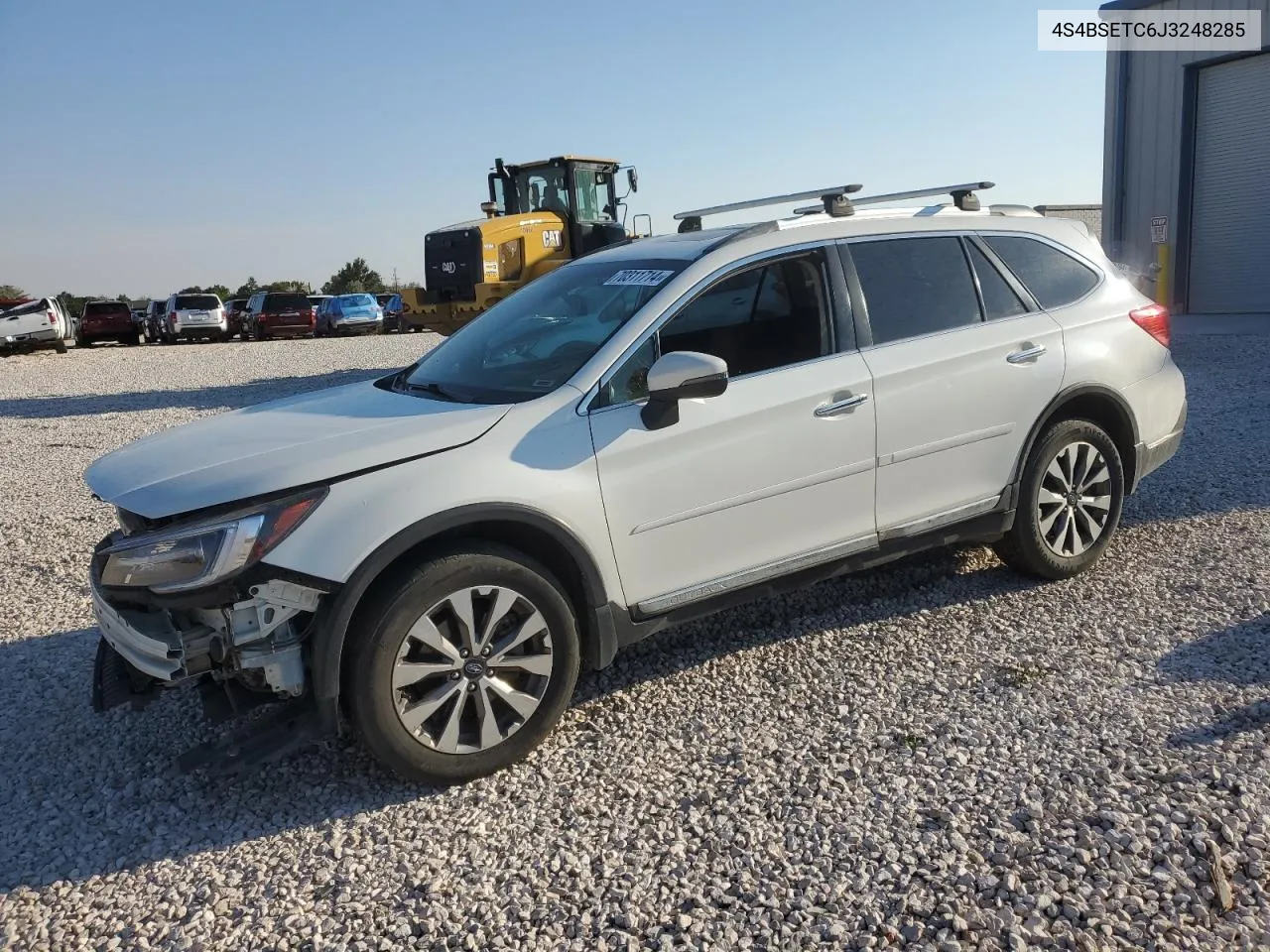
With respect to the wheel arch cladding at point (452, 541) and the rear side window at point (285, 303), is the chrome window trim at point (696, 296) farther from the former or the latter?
the rear side window at point (285, 303)

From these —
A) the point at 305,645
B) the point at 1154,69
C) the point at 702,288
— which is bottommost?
the point at 305,645

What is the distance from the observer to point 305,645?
10.4 feet

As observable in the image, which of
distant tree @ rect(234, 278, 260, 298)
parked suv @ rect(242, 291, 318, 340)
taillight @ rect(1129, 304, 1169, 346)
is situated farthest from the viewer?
distant tree @ rect(234, 278, 260, 298)

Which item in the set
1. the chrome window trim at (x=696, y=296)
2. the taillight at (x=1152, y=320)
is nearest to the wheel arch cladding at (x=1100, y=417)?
the taillight at (x=1152, y=320)

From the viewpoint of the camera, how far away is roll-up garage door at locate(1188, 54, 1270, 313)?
17969 mm

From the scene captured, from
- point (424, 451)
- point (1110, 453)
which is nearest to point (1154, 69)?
point (1110, 453)

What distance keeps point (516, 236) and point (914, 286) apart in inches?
464

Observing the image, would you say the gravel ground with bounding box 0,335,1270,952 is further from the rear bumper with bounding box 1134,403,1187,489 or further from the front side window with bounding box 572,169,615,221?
the front side window with bounding box 572,169,615,221

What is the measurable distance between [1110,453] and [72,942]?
4.58 metres

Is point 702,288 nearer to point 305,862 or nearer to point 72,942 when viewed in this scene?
point 305,862

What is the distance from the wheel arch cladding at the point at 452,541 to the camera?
311 centimetres

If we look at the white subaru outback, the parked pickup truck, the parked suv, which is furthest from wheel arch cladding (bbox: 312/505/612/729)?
the parked suv

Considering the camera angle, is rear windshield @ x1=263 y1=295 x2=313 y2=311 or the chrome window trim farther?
rear windshield @ x1=263 y1=295 x2=313 y2=311

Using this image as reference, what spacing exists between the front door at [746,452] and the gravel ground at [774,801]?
1.81 ft
